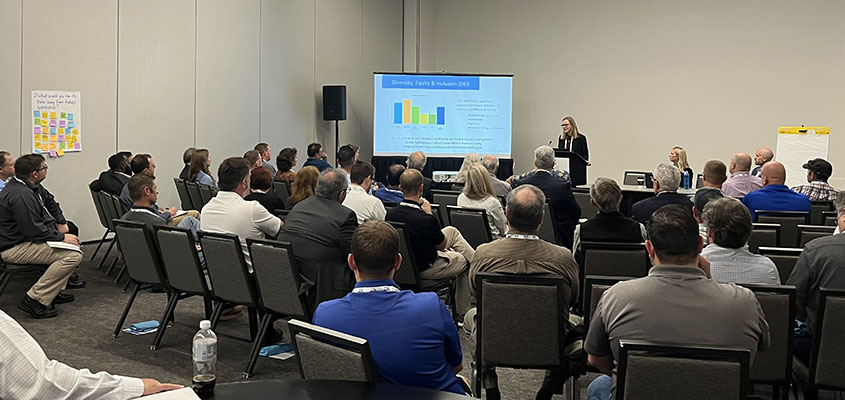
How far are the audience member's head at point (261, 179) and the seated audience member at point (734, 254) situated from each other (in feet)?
12.0

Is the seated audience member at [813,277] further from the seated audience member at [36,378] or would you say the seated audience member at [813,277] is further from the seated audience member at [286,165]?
the seated audience member at [286,165]

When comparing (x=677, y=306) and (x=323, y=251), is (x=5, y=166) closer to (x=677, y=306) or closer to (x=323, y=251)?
(x=323, y=251)

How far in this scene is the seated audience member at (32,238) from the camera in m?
5.92

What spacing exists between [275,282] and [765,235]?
3314mm

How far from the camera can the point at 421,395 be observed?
87.9 inches

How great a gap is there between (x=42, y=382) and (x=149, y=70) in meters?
8.80

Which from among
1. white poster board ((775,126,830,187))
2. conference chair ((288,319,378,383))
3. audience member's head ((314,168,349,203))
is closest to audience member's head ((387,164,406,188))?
audience member's head ((314,168,349,203))

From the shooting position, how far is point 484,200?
6434mm

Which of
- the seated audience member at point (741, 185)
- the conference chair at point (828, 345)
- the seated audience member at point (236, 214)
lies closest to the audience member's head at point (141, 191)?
the seated audience member at point (236, 214)

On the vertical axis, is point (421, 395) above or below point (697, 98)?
below

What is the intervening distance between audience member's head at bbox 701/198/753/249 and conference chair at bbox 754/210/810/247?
2.75 meters

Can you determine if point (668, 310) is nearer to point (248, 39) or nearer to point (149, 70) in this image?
point (149, 70)

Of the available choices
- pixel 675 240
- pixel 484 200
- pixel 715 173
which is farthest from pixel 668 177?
pixel 675 240

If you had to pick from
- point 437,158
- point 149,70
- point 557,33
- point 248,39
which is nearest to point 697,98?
point 557,33
